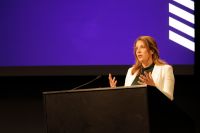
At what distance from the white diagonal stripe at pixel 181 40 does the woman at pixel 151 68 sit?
0.84 metres

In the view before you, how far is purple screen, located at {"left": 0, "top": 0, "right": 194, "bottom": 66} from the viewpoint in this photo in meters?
3.48

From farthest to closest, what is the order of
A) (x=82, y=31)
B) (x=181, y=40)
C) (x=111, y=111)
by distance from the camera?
(x=82, y=31)
(x=181, y=40)
(x=111, y=111)

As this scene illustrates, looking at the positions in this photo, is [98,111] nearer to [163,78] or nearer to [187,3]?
[163,78]

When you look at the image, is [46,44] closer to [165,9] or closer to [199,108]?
[165,9]

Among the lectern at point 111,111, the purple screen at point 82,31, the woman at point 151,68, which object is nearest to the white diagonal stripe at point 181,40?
the purple screen at point 82,31

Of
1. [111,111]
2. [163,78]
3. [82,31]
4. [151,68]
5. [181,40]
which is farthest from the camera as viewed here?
[82,31]

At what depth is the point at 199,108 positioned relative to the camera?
3699 millimetres

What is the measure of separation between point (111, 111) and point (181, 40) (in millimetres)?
2023

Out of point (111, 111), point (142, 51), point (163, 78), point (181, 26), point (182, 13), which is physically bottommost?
point (111, 111)

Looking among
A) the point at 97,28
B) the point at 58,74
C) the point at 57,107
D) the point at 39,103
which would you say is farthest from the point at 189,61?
the point at 57,107

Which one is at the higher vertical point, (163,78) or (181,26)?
(181,26)

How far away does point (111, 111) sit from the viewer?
1583 millimetres

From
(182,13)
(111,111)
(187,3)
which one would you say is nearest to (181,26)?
(182,13)

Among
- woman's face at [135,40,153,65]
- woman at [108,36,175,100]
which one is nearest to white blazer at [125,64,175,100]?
woman at [108,36,175,100]
